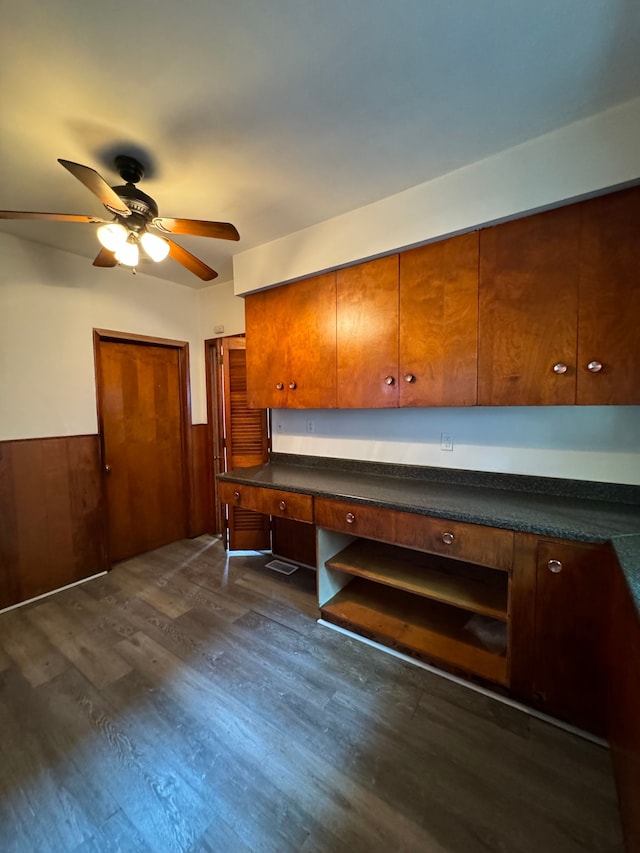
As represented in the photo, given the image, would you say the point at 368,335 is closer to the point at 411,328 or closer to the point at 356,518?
the point at 411,328

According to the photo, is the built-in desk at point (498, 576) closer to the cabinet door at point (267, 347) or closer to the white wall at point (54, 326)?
the cabinet door at point (267, 347)

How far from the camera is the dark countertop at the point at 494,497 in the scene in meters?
1.32

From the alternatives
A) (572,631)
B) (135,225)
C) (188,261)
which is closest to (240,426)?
(188,261)

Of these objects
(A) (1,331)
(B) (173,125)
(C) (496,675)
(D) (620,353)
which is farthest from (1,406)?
(D) (620,353)

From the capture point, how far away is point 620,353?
1.42 metres

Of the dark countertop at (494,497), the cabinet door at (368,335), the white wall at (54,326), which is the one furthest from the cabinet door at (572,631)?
the white wall at (54,326)

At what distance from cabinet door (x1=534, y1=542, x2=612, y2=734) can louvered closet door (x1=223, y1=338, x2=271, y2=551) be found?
2.22 meters

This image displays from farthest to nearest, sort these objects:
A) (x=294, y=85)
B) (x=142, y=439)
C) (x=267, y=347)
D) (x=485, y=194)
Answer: (x=142, y=439) < (x=267, y=347) < (x=485, y=194) < (x=294, y=85)

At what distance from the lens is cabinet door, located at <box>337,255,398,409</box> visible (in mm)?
1968

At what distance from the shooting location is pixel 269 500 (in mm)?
2252

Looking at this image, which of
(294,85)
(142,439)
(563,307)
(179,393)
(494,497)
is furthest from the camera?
(179,393)

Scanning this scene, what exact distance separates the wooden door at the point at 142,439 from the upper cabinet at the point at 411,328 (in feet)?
6.56

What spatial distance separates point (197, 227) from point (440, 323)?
4.34 feet

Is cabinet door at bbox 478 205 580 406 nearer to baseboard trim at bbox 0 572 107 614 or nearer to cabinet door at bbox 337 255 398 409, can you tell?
cabinet door at bbox 337 255 398 409
